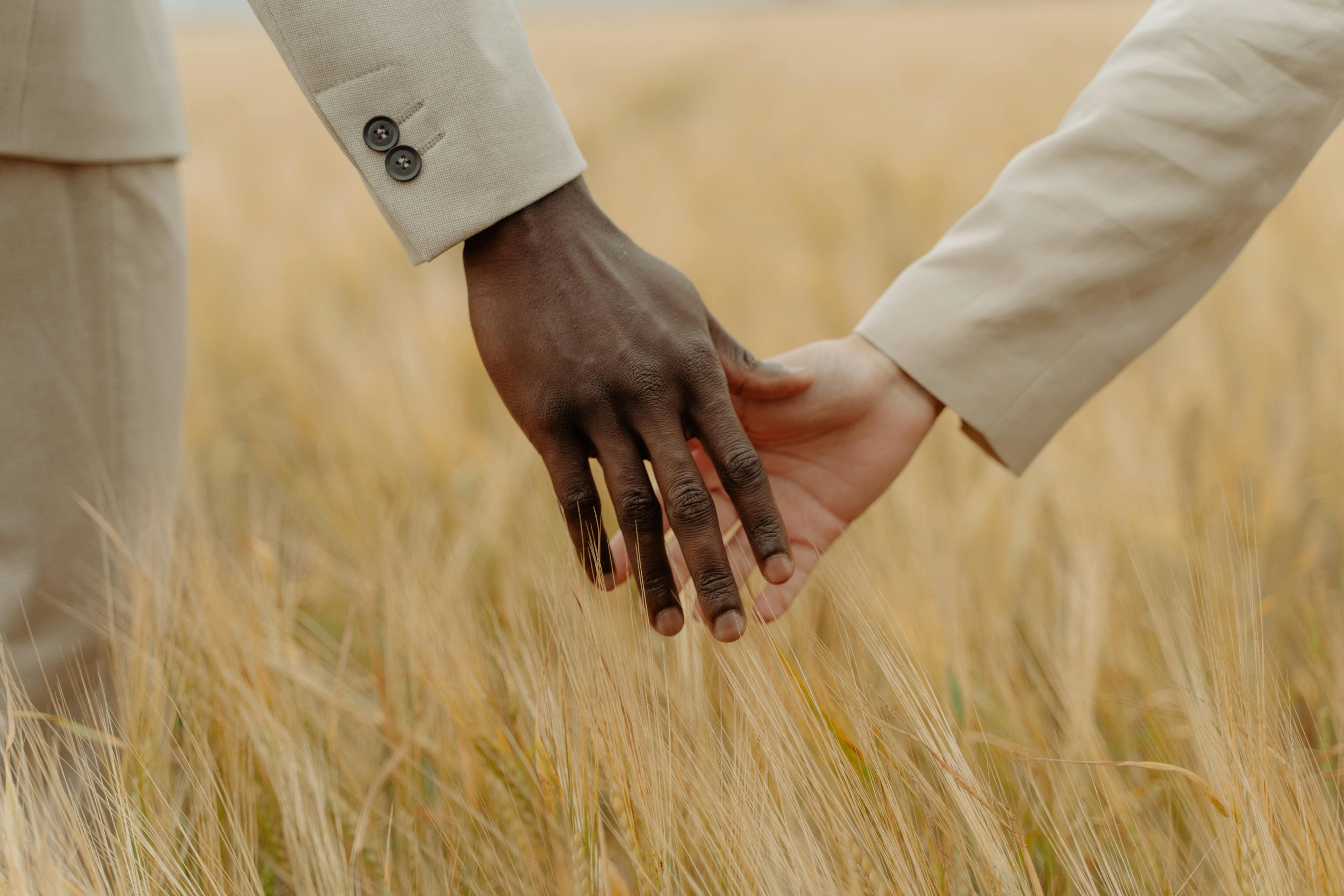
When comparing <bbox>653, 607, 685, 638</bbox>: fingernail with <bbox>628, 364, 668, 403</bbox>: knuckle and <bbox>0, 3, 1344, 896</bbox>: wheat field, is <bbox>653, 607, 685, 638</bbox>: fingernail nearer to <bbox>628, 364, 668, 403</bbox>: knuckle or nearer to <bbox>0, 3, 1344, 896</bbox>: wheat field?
<bbox>0, 3, 1344, 896</bbox>: wheat field

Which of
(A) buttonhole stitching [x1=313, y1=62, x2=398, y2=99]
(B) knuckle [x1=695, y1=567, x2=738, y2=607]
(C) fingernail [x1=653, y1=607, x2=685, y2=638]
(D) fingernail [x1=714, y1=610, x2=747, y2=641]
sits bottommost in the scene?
(D) fingernail [x1=714, y1=610, x2=747, y2=641]

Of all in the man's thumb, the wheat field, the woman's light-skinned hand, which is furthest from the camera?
the woman's light-skinned hand

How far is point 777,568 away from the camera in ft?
2.04

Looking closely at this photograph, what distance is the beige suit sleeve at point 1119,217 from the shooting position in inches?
29.4

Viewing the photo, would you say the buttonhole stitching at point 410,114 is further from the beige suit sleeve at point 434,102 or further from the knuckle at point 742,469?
the knuckle at point 742,469

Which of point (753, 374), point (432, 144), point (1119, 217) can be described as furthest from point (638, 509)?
point (1119, 217)

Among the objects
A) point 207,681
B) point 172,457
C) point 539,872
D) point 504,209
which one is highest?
point 504,209

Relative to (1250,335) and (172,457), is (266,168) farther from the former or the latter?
(1250,335)

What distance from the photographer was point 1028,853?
54cm

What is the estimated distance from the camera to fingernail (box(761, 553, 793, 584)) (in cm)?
62

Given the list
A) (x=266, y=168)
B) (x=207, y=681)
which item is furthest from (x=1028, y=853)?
(x=266, y=168)

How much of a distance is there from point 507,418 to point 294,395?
40 cm

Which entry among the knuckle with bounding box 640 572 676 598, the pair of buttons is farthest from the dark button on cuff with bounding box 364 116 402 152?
the knuckle with bounding box 640 572 676 598

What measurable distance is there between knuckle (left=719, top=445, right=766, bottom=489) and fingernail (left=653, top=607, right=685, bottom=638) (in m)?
0.09
